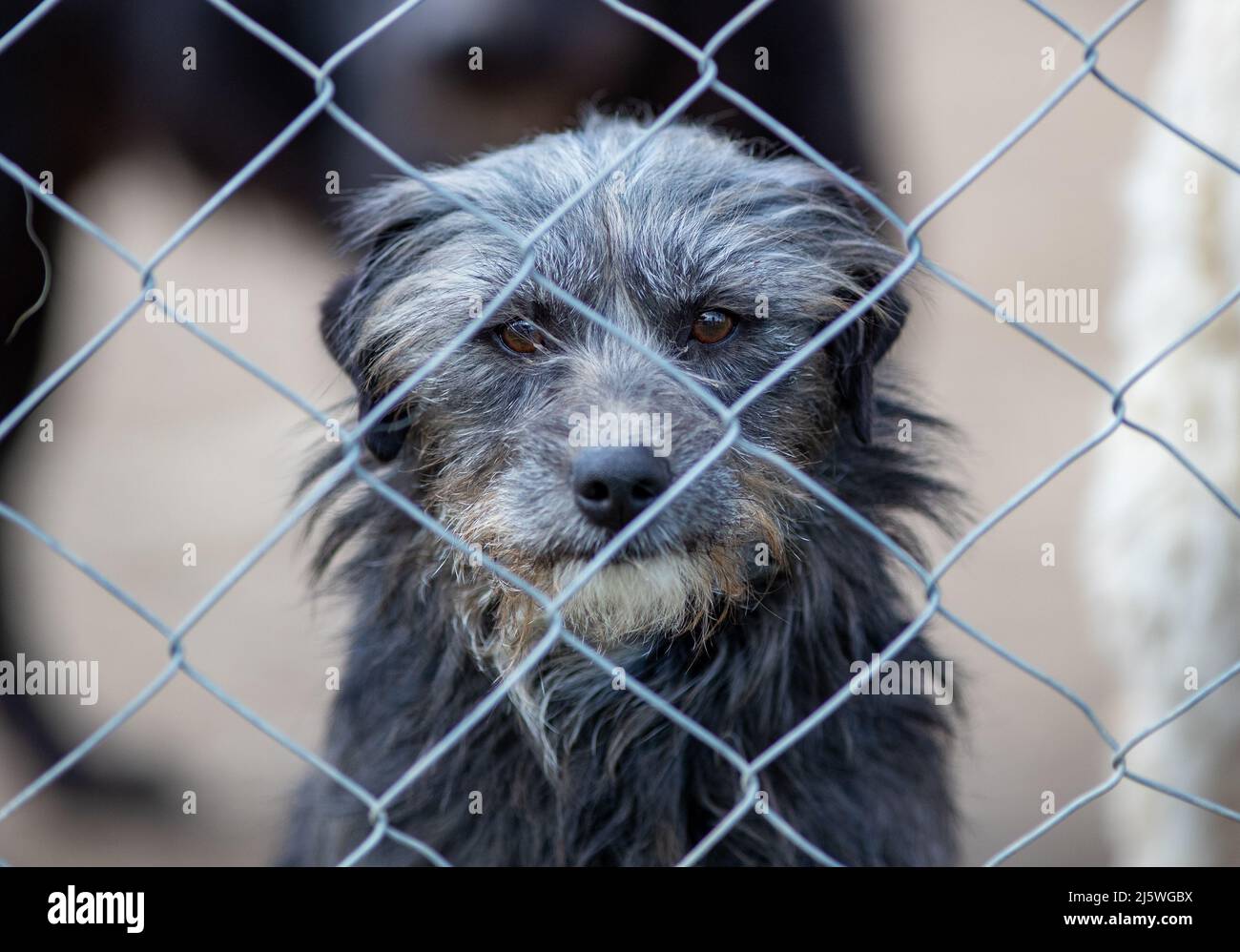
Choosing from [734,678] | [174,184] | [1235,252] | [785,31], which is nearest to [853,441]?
[734,678]

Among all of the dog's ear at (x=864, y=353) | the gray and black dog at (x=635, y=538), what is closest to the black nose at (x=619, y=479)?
the gray and black dog at (x=635, y=538)

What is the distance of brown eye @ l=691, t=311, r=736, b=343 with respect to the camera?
240cm

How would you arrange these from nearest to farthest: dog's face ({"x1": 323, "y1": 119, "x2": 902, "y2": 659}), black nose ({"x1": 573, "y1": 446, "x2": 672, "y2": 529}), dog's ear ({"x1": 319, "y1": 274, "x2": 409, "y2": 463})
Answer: black nose ({"x1": 573, "y1": 446, "x2": 672, "y2": 529})
dog's face ({"x1": 323, "y1": 119, "x2": 902, "y2": 659})
dog's ear ({"x1": 319, "y1": 274, "x2": 409, "y2": 463})

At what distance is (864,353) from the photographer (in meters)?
2.43

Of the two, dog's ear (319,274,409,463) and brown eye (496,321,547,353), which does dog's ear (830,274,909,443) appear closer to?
brown eye (496,321,547,353)

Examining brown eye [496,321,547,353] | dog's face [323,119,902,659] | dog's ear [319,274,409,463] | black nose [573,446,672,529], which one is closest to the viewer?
black nose [573,446,672,529]

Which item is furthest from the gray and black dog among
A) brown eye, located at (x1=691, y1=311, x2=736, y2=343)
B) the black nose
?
the black nose

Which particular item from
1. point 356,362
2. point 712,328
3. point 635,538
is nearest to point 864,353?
point 712,328

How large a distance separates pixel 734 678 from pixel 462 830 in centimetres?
61

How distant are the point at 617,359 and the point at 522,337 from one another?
0.20 meters

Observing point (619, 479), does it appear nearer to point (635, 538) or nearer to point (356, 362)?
point (635, 538)

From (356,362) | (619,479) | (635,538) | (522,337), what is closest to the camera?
(619,479)

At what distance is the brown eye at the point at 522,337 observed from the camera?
2387 millimetres

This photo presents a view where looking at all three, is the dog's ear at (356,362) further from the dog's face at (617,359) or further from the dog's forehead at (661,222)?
the dog's forehead at (661,222)
